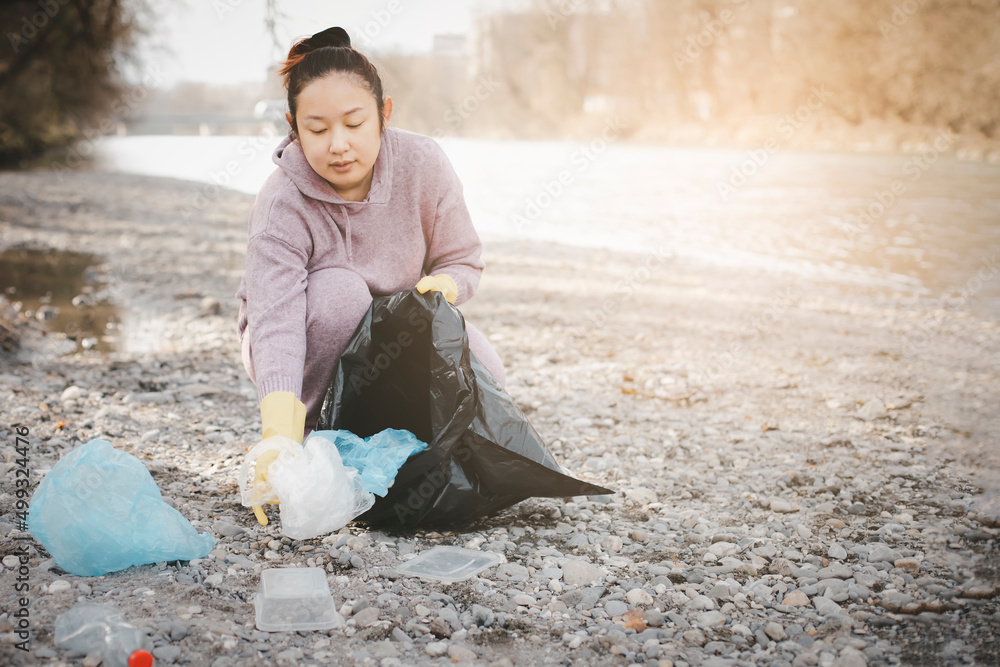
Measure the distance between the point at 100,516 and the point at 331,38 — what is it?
153 centimetres

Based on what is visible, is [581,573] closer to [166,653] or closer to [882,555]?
[882,555]

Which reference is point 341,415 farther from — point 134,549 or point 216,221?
point 216,221

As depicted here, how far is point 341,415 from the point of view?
2.26 m

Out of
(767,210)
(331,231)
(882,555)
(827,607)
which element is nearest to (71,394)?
(331,231)

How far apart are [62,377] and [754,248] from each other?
8.28 metres

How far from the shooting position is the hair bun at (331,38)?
221 centimetres

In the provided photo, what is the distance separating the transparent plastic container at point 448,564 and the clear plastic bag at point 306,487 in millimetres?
232

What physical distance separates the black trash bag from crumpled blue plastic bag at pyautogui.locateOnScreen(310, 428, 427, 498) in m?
0.04

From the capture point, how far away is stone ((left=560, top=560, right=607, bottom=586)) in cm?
198

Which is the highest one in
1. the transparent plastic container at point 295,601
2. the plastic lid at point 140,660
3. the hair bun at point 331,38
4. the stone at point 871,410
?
the hair bun at point 331,38

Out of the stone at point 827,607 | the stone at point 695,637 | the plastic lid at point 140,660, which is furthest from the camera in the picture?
the stone at point 827,607

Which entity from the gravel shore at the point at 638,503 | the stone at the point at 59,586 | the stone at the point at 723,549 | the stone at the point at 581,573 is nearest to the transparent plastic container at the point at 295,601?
the gravel shore at the point at 638,503

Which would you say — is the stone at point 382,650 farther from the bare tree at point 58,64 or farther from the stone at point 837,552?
the bare tree at point 58,64

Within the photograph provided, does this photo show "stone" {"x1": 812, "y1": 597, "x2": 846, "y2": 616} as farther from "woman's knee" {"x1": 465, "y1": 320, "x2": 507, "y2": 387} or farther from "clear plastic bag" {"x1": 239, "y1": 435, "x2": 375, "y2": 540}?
"clear plastic bag" {"x1": 239, "y1": 435, "x2": 375, "y2": 540}
